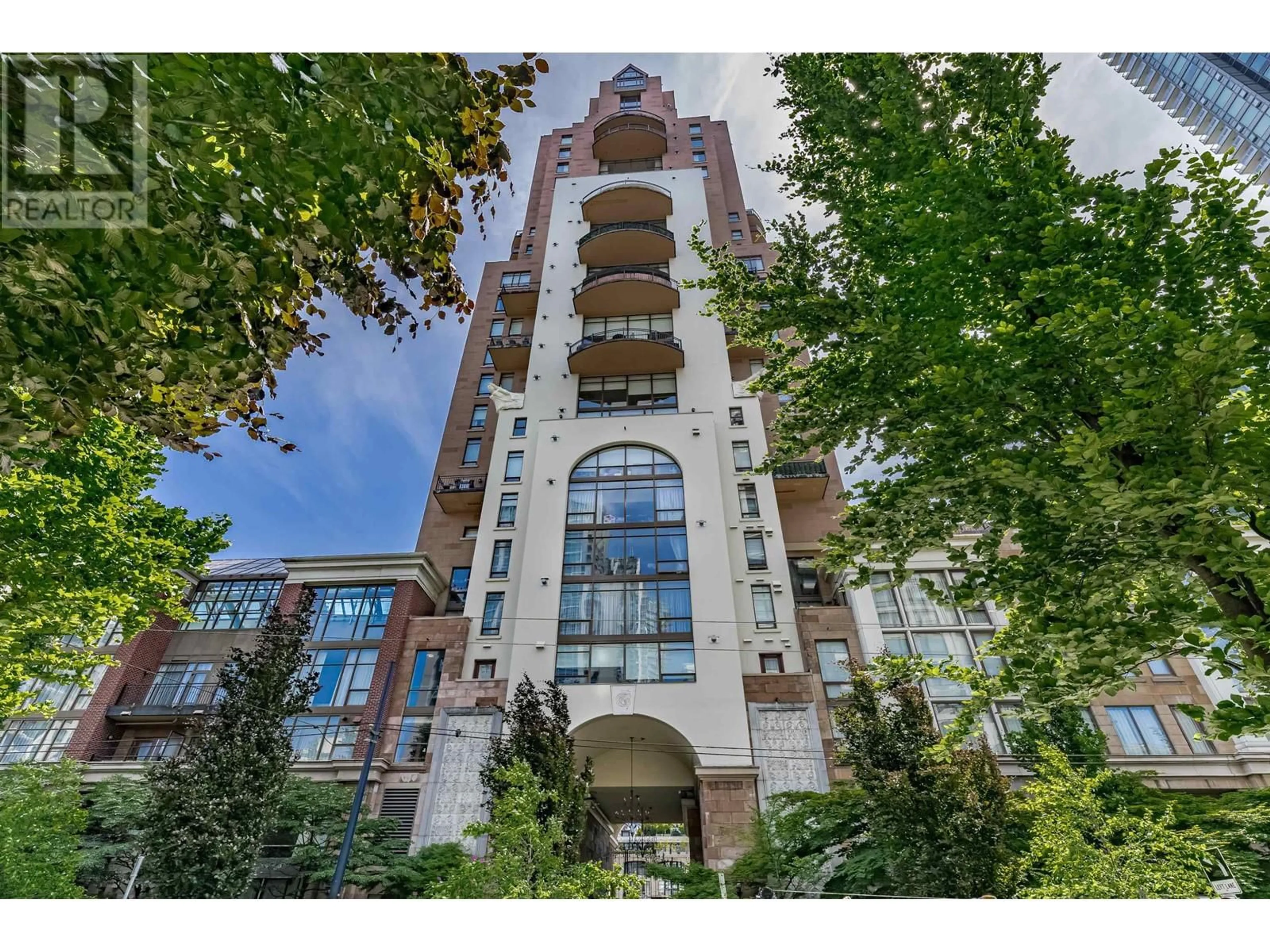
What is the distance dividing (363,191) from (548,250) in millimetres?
31822

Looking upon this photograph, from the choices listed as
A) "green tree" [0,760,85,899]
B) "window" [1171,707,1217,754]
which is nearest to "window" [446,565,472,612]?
"green tree" [0,760,85,899]

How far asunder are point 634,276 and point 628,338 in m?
4.10

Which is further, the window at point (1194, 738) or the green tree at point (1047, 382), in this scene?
the window at point (1194, 738)

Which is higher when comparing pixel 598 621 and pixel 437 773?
pixel 598 621

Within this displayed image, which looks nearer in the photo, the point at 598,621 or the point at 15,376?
the point at 15,376

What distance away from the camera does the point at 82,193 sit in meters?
2.65

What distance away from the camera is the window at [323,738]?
20047mm

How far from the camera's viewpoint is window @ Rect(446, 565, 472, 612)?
25406 millimetres

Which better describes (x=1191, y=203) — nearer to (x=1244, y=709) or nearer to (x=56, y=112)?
(x=1244, y=709)

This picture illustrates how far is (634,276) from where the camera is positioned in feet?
95.2

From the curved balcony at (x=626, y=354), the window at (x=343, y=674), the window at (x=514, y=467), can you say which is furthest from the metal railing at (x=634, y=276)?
the window at (x=343, y=674)

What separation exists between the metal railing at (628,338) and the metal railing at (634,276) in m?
2.48

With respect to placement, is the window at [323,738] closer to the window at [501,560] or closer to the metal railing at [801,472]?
the window at [501,560]

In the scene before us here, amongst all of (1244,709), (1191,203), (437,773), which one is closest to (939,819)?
(1244,709)
